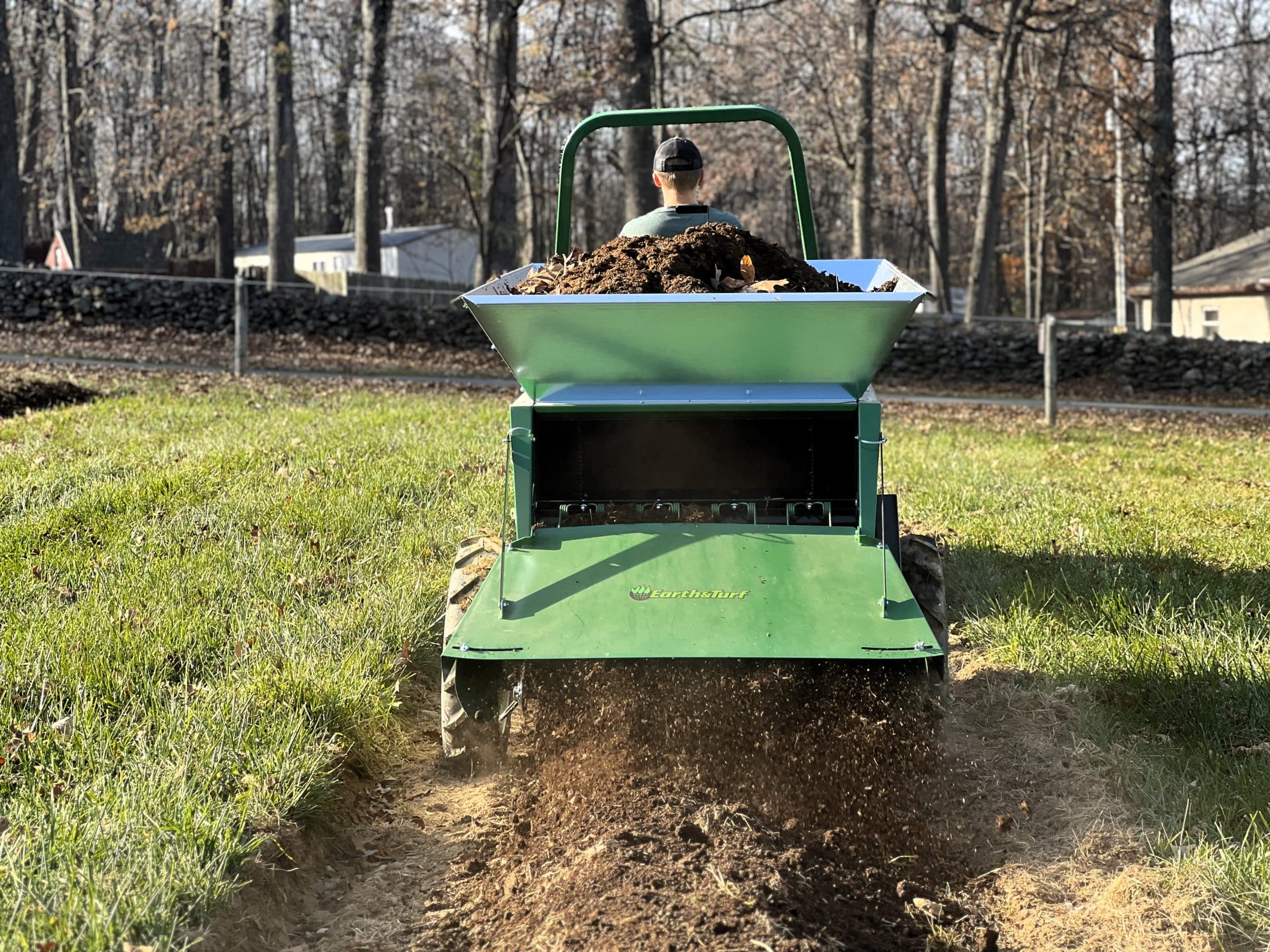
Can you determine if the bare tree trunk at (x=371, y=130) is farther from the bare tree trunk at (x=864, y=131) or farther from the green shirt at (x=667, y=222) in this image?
the green shirt at (x=667, y=222)

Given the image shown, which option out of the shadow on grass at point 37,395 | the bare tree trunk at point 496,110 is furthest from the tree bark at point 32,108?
the shadow on grass at point 37,395

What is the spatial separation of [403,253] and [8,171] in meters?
27.1

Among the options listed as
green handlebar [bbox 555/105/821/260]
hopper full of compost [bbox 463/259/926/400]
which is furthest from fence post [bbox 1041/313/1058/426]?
hopper full of compost [bbox 463/259/926/400]

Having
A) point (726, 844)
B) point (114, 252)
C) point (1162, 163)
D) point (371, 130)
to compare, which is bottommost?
point (726, 844)

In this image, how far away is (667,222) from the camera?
204 inches

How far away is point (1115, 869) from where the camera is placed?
10.9 feet

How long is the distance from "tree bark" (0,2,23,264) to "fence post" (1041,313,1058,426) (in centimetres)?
1968

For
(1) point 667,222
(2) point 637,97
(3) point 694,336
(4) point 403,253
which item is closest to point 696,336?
(3) point 694,336

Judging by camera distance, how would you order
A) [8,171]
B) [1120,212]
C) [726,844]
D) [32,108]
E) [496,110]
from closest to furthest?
1. [726,844]
2. [496,110]
3. [8,171]
4. [1120,212]
5. [32,108]

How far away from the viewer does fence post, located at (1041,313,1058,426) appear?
1270 cm

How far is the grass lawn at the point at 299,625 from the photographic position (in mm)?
3061

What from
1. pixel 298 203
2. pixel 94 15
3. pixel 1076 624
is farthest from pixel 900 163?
pixel 1076 624

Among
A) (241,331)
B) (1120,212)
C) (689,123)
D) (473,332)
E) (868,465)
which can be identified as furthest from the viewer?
(1120,212)

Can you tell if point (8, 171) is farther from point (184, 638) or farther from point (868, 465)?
point (868, 465)
